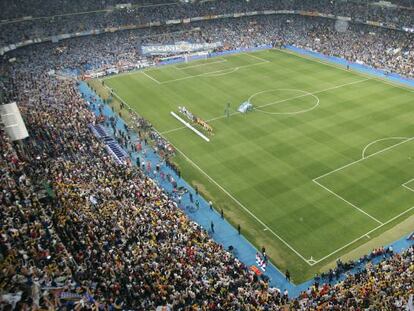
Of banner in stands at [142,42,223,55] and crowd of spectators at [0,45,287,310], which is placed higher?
crowd of spectators at [0,45,287,310]

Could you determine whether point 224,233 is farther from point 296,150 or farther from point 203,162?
point 296,150

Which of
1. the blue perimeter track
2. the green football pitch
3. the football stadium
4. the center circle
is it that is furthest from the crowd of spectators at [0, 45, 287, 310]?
the center circle

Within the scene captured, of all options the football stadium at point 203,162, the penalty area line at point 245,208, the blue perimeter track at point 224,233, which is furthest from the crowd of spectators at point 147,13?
the penalty area line at point 245,208

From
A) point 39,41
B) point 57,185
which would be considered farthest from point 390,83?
point 39,41

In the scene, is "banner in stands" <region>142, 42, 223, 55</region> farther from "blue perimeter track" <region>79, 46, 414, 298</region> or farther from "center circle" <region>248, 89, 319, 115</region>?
"blue perimeter track" <region>79, 46, 414, 298</region>

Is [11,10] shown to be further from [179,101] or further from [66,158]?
[66,158]

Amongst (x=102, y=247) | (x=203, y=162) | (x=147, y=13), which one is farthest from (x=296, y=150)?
(x=147, y=13)
